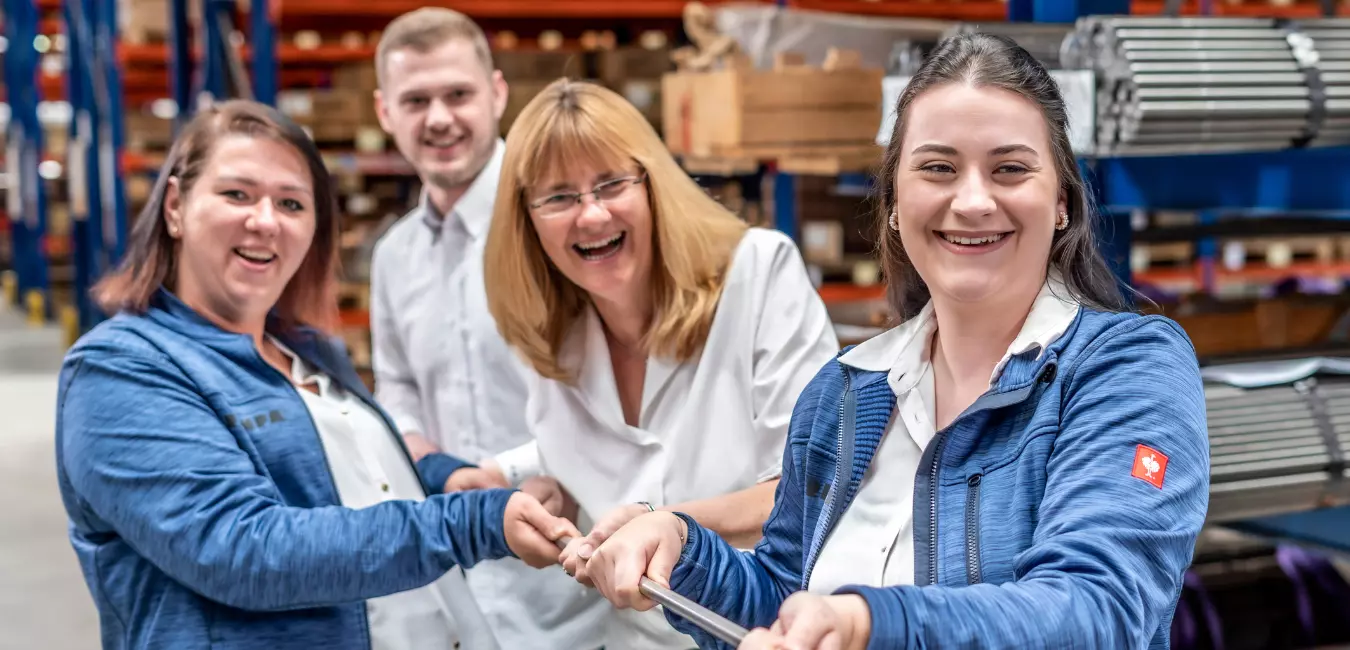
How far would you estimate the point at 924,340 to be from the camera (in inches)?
69.8

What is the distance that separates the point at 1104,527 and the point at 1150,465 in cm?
10

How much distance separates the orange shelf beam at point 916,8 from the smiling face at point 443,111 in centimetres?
300

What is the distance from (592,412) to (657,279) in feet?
0.88

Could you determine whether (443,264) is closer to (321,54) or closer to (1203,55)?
(1203,55)

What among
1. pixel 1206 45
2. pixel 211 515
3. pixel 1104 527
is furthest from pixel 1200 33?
pixel 211 515

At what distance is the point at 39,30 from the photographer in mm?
14789

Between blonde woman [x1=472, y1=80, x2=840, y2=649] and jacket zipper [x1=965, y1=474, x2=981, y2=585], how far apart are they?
2.66ft

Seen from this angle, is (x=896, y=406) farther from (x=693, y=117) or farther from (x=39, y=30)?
(x=39, y=30)

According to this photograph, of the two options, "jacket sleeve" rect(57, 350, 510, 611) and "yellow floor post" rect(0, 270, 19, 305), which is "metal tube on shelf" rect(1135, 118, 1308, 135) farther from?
"yellow floor post" rect(0, 270, 19, 305)

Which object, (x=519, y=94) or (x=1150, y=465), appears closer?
(x=1150, y=465)

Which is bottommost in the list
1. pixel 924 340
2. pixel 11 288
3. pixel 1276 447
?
pixel 11 288

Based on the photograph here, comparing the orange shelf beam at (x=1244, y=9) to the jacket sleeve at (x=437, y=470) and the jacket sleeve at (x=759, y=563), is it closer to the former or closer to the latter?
the jacket sleeve at (x=437, y=470)

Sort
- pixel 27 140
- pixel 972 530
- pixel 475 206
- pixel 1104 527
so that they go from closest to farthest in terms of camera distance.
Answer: pixel 1104 527 → pixel 972 530 → pixel 475 206 → pixel 27 140

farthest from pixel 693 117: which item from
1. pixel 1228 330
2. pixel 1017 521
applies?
pixel 1017 521
